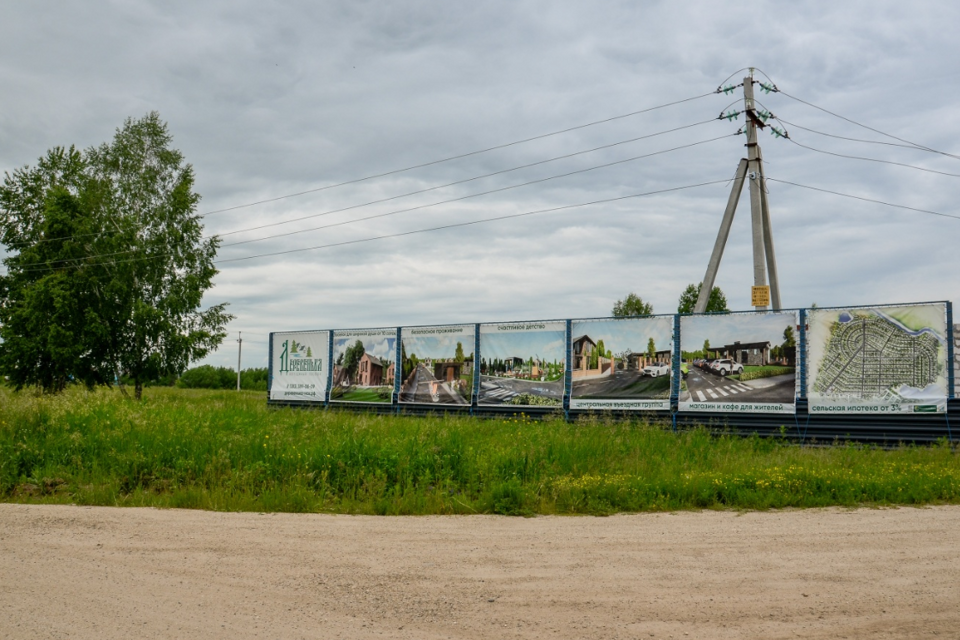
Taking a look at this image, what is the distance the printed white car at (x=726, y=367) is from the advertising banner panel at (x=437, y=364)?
717 centimetres

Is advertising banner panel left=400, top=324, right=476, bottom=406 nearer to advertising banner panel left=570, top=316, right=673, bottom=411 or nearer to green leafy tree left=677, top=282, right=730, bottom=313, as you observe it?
advertising banner panel left=570, top=316, right=673, bottom=411

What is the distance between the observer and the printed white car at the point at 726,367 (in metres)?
17.1

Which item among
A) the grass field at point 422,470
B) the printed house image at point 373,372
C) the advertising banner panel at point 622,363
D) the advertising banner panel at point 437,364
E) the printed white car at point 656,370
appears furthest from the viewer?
the printed house image at point 373,372

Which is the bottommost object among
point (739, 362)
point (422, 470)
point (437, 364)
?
point (422, 470)

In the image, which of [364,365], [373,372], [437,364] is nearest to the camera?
[437,364]

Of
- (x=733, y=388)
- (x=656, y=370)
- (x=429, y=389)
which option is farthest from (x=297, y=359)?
(x=733, y=388)

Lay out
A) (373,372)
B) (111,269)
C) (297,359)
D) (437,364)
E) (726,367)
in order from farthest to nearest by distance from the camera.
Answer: (111,269)
(297,359)
(373,372)
(437,364)
(726,367)

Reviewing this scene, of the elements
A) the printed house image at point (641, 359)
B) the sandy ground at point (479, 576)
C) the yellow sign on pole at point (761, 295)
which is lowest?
the sandy ground at point (479, 576)

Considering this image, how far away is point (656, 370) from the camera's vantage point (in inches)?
715

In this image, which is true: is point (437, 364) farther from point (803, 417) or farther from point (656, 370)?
point (803, 417)

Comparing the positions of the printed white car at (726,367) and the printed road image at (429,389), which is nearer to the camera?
the printed white car at (726,367)

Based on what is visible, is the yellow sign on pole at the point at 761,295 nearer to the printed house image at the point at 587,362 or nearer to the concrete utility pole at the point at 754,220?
the concrete utility pole at the point at 754,220

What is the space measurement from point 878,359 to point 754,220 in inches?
270

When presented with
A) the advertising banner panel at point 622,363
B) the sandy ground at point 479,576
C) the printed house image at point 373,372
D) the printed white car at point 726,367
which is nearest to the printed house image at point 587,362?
the advertising banner panel at point 622,363
